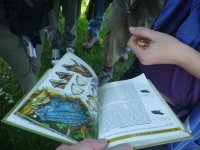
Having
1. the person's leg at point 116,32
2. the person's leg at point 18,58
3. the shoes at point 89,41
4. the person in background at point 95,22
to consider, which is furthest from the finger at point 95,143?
the shoes at point 89,41

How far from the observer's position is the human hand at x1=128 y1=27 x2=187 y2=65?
2.79 feet

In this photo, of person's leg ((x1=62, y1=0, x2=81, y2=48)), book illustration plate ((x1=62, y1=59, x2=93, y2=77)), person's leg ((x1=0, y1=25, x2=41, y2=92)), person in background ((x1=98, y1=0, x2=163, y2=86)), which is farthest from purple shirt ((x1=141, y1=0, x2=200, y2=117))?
person's leg ((x1=62, y1=0, x2=81, y2=48))

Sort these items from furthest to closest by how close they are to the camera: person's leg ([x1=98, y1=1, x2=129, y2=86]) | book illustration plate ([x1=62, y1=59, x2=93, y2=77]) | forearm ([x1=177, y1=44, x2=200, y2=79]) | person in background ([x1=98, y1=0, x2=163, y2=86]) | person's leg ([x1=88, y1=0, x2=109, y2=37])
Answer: person's leg ([x1=88, y1=0, x2=109, y2=37]) < person's leg ([x1=98, y1=1, x2=129, y2=86]) < person in background ([x1=98, y1=0, x2=163, y2=86]) < book illustration plate ([x1=62, y1=59, x2=93, y2=77]) < forearm ([x1=177, y1=44, x2=200, y2=79])

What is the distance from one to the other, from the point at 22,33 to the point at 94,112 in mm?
540

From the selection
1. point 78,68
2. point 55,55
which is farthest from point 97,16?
point 78,68

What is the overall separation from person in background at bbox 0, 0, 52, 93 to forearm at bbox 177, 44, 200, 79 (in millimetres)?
646

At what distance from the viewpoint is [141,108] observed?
86cm

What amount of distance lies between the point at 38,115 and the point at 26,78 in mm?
766

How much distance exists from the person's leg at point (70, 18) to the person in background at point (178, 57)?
1.23 metres

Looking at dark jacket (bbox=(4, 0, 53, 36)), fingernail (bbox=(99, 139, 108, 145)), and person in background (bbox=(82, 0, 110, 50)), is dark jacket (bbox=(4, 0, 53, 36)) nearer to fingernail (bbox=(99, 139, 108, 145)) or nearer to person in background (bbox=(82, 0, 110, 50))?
fingernail (bbox=(99, 139, 108, 145))

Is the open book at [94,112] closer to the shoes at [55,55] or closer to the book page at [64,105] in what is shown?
the book page at [64,105]

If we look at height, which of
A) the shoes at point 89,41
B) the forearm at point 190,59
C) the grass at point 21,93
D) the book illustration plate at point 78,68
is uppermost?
the forearm at point 190,59

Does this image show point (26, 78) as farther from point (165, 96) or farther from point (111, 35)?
point (165, 96)

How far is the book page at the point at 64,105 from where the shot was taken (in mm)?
775
